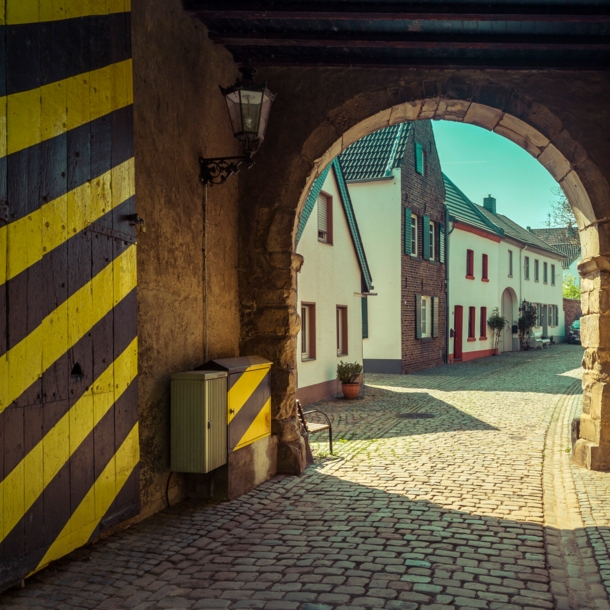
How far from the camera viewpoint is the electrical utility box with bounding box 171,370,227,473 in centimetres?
543

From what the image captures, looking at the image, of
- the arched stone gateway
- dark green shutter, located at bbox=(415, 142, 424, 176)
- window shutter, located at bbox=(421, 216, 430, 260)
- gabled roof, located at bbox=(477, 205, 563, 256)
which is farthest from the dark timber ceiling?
gabled roof, located at bbox=(477, 205, 563, 256)

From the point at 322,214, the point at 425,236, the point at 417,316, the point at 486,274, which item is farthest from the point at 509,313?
the point at 322,214

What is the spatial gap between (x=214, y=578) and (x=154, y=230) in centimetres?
264

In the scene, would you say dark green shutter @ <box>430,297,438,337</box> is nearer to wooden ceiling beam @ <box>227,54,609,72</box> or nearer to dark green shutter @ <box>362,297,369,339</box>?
dark green shutter @ <box>362,297,369,339</box>

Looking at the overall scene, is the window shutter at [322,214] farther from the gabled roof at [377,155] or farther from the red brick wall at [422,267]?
the red brick wall at [422,267]

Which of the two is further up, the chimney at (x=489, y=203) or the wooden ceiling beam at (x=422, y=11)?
the chimney at (x=489, y=203)

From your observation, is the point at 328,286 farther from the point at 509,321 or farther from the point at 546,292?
the point at 546,292

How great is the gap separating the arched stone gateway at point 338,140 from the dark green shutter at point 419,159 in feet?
50.1

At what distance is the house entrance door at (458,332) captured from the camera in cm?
2633

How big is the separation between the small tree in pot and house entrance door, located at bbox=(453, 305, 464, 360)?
832cm

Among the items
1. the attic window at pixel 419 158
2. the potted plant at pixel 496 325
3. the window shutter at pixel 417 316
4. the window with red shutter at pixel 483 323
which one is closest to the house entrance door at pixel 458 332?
the window with red shutter at pixel 483 323

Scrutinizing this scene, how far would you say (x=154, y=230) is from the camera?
5.33m

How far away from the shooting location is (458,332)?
26.6m

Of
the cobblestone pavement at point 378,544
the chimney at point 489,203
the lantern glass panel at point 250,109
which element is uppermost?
the chimney at point 489,203
